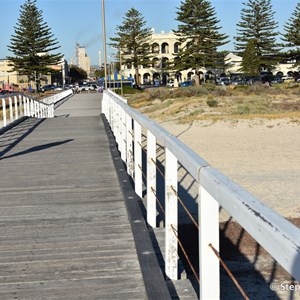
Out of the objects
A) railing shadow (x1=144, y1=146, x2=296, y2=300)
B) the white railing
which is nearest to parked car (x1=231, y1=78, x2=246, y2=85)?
railing shadow (x1=144, y1=146, x2=296, y2=300)

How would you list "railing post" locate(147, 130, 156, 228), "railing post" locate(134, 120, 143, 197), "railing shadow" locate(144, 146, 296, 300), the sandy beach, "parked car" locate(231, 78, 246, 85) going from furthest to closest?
"parked car" locate(231, 78, 246, 85), the sandy beach, "railing shadow" locate(144, 146, 296, 300), "railing post" locate(134, 120, 143, 197), "railing post" locate(147, 130, 156, 228)

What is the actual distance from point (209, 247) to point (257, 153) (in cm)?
1614

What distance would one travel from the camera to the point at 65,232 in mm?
4598

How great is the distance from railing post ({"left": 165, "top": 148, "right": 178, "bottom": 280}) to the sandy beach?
20.7 ft

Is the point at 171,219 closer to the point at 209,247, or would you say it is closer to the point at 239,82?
the point at 209,247

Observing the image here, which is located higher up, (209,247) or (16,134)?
(209,247)

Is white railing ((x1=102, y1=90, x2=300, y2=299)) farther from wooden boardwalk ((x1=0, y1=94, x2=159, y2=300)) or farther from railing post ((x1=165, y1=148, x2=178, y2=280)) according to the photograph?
wooden boardwalk ((x1=0, y1=94, x2=159, y2=300))

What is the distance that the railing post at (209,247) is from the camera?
7.70 feet

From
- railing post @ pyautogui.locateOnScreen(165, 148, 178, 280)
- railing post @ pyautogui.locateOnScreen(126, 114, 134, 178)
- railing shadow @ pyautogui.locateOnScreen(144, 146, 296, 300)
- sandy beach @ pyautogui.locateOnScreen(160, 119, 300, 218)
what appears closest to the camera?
railing post @ pyautogui.locateOnScreen(165, 148, 178, 280)

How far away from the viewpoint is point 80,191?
20.5 ft

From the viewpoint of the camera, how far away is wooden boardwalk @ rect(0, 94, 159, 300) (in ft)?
11.4

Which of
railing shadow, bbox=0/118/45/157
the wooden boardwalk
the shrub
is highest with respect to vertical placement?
railing shadow, bbox=0/118/45/157

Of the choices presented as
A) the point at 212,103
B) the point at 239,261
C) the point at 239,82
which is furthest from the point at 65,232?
A: the point at 239,82

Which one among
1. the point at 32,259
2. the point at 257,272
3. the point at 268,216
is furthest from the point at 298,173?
the point at 268,216
